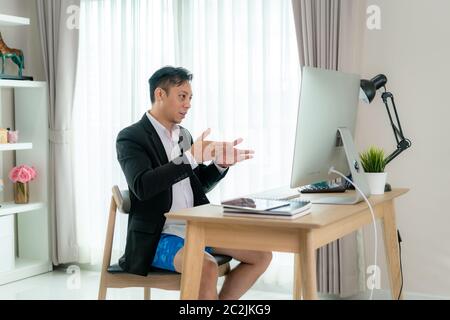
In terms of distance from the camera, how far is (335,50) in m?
3.66

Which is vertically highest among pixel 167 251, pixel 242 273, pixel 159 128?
pixel 159 128

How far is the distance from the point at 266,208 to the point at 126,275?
0.82 metres

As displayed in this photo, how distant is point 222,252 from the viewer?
114 inches

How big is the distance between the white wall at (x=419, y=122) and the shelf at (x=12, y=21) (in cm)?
213

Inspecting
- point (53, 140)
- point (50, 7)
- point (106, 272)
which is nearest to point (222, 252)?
point (106, 272)

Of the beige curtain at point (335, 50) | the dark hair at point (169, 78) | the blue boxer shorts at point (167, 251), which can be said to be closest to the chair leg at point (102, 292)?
the blue boxer shorts at point (167, 251)

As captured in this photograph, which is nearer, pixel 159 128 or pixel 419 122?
pixel 159 128

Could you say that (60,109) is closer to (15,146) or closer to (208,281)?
(15,146)

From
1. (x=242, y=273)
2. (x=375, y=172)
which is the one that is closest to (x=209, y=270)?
(x=242, y=273)

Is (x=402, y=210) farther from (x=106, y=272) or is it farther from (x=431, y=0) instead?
(x=106, y=272)

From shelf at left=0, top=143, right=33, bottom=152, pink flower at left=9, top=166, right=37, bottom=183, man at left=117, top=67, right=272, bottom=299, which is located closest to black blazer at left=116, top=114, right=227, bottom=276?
man at left=117, top=67, right=272, bottom=299

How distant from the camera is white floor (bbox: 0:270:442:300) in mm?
3922

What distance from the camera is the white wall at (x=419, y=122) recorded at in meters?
3.61

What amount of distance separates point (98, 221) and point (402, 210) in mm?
2018
